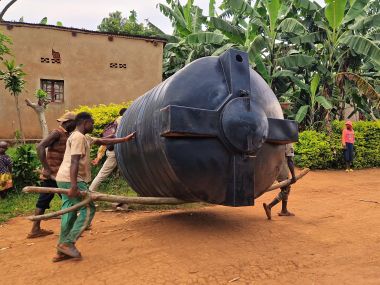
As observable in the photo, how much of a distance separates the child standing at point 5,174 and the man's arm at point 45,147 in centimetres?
256

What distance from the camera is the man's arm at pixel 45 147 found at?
443cm

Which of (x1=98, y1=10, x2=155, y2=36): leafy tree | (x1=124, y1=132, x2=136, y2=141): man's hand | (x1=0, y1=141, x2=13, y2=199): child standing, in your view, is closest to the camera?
(x1=124, y1=132, x2=136, y2=141): man's hand

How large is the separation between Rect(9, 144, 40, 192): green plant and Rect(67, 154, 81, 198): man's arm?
405 centimetres

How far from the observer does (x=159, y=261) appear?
3.44 meters

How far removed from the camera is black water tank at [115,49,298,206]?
3.34 m

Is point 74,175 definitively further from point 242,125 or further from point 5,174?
point 5,174

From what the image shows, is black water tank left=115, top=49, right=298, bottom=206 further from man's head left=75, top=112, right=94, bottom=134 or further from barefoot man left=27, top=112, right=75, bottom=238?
barefoot man left=27, top=112, right=75, bottom=238

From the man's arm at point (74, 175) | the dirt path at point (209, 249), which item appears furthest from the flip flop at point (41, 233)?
the man's arm at point (74, 175)

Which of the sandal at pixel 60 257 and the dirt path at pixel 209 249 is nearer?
the dirt path at pixel 209 249

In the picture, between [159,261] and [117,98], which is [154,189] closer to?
[159,261]

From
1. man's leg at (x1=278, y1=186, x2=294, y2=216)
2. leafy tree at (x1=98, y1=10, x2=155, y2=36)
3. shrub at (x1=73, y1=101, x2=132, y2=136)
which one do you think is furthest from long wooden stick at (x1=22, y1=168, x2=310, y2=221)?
leafy tree at (x1=98, y1=10, x2=155, y2=36)

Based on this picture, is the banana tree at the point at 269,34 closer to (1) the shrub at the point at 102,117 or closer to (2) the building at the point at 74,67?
(2) the building at the point at 74,67

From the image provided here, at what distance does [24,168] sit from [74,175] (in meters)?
4.25

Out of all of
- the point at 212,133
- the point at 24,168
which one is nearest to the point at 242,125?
the point at 212,133
